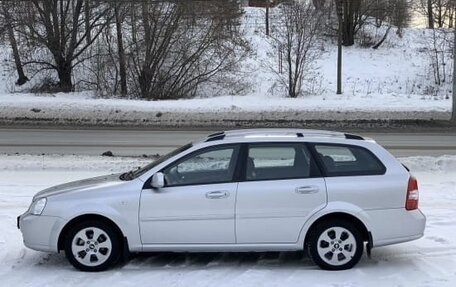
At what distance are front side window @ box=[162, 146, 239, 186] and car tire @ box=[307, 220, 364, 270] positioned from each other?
3.56ft

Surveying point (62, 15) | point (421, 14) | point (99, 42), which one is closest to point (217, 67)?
point (99, 42)

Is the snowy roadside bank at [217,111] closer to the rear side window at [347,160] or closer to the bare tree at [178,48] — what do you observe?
the bare tree at [178,48]

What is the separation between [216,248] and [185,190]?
0.68 metres

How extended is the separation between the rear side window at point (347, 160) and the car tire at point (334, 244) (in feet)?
1.77

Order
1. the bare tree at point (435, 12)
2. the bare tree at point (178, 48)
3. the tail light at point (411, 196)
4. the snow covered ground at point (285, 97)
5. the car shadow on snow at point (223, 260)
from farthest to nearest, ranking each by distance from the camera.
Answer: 1. the bare tree at point (435, 12)
2. the bare tree at point (178, 48)
3. the snow covered ground at point (285, 97)
4. the car shadow on snow at point (223, 260)
5. the tail light at point (411, 196)

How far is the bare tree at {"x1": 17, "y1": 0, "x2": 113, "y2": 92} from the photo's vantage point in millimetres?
30828

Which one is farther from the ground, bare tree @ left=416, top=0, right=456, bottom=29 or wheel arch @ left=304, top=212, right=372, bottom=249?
bare tree @ left=416, top=0, right=456, bottom=29

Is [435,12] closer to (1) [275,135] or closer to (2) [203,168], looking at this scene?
(1) [275,135]

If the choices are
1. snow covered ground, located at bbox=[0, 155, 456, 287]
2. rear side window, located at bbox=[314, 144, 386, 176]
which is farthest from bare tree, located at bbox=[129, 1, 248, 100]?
rear side window, located at bbox=[314, 144, 386, 176]

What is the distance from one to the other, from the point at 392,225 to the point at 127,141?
41.4 ft

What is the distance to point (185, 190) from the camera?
21.2 feet

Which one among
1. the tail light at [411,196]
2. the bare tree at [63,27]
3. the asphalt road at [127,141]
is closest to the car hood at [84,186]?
the tail light at [411,196]

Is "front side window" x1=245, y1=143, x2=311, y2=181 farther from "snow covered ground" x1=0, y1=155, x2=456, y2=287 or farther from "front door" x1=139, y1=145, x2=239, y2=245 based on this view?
"snow covered ground" x1=0, y1=155, x2=456, y2=287

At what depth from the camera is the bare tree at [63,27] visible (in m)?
30.8
